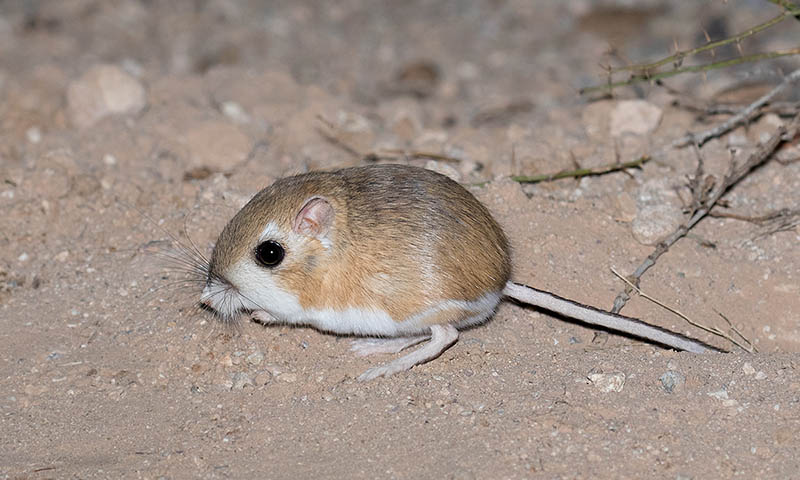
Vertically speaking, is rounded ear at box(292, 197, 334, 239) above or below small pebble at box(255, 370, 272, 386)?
above

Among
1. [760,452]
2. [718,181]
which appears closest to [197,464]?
[760,452]

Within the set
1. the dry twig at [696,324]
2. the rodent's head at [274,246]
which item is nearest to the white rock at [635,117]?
the dry twig at [696,324]

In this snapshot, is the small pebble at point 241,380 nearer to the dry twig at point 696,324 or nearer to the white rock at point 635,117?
the dry twig at point 696,324

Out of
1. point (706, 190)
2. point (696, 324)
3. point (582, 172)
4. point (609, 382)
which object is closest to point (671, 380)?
point (609, 382)

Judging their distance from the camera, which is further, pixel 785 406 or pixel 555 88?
pixel 555 88

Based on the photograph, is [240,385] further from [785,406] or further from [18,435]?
[785,406]

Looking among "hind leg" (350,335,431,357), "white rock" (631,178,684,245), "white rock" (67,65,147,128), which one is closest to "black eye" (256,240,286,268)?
"hind leg" (350,335,431,357)

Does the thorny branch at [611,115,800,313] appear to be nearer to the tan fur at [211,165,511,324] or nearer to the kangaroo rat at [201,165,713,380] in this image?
the kangaroo rat at [201,165,713,380]
